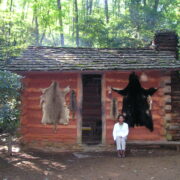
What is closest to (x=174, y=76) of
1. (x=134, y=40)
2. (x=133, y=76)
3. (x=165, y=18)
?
(x=133, y=76)

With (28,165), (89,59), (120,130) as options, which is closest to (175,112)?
(120,130)

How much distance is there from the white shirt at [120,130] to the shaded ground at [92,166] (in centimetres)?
74

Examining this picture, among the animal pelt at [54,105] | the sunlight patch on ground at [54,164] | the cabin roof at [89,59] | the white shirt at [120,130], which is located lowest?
the sunlight patch on ground at [54,164]

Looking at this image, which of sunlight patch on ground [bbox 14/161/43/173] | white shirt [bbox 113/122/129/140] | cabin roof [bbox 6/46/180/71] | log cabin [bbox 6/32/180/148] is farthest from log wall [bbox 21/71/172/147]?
sunlight patch on ground [bbox 14/161/43/173]

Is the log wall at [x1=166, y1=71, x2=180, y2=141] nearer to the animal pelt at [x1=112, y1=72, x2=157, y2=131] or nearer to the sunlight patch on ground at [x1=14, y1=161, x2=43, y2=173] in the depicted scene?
the animal pelt at [x1=112, y1=72, x2=157, y2=131]

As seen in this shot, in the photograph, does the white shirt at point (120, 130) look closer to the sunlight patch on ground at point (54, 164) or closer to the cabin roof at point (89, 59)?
the cabin roof at point (89, 59)

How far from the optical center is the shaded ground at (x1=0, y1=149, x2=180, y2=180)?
271 inches

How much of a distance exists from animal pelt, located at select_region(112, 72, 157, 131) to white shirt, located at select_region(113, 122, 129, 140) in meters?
0.86

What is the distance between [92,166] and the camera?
7836mm

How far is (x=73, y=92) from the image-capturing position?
9.95m

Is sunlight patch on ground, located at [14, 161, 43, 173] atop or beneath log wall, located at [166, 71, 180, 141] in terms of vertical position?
beneath

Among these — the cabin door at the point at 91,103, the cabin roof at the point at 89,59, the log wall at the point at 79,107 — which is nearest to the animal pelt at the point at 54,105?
the log wall at the point at 79,107

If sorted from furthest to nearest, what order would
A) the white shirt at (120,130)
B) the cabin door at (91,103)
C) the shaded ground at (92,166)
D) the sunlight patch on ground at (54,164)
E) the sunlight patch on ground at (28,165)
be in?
the cabin door at (91,103)
the white shirt at (120,130)
the sunlight patch on ground at (54,164)
the sunlight patch on ground at (28,165)
the shaded ground at (92,166)

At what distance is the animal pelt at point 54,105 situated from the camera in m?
9.94
